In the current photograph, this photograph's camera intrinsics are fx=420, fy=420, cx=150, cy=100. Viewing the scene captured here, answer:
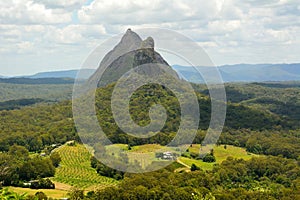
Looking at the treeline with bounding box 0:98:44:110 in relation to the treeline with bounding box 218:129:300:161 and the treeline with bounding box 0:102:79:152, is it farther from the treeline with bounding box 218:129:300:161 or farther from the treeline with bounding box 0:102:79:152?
the treeline with bounding box 218:129:300:161

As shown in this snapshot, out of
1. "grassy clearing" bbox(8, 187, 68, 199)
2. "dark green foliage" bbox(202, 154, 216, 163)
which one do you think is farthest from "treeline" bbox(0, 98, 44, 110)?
"grassy clearing" bbox(8, 187, 68, 199)

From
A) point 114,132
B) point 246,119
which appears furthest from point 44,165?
point 246,119

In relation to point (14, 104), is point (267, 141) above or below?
above

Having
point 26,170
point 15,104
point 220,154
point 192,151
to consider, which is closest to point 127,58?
point 220,154

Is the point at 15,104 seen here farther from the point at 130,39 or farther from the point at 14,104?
the point at 130,39

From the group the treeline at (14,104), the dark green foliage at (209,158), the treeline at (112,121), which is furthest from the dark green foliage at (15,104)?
the dark green foliage at (209,158)

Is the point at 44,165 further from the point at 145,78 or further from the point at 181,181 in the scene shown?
the point at 145,78
